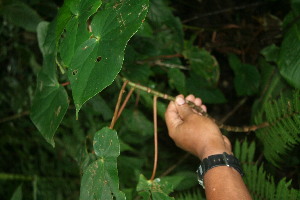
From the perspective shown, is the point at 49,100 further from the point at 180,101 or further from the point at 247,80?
the point at 247,80

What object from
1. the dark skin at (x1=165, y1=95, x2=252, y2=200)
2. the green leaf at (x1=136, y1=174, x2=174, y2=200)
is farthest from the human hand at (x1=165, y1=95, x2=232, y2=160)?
the green leaf at (x1=136, y1=174, x2=174, y2=200)

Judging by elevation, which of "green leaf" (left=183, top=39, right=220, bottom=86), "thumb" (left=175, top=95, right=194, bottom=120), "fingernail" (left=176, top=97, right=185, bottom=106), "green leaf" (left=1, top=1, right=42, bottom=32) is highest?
"green leaf" (left=1, top=1, right=42, bottom=32)

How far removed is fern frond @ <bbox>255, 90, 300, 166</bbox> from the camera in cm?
125

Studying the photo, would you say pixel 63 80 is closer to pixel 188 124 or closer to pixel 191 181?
pixel 188 124

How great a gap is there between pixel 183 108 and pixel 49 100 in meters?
0.49

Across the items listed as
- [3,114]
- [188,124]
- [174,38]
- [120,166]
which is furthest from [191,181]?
[3,114]

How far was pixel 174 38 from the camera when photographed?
75.5 inches

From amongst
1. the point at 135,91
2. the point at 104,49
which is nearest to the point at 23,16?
the point at 135,91

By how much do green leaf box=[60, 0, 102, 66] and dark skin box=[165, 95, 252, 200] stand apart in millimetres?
460

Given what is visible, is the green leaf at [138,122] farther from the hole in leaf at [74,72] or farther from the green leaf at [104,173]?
the hole in leaf at [74,72]

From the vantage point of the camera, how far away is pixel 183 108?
1.23m

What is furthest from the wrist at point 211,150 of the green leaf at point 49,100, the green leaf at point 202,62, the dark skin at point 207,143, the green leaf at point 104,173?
the green leaf at point 202,62

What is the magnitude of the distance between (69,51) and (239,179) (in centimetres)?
64

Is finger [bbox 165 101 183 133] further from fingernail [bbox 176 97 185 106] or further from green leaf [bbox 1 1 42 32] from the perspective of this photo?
green leaf [bbox 1 1 42 32]
